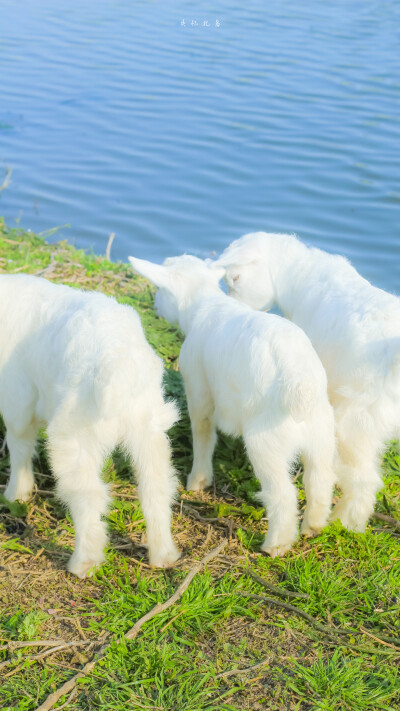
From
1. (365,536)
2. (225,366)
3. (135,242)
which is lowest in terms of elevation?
(135,242)

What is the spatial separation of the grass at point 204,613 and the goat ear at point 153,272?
1.41 meters

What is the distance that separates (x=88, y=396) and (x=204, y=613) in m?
1.37

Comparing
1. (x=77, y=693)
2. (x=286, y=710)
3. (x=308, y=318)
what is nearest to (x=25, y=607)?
(x=77, y=693)

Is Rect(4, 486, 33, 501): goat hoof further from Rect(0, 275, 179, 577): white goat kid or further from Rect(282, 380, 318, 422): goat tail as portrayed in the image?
Rect(282, 380, 318, 422): goat tail

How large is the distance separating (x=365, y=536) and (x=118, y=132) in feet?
41.0

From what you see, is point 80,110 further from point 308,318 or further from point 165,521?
point 165,521

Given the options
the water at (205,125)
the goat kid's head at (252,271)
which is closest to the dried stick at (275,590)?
the goat kid's head at (252,271)

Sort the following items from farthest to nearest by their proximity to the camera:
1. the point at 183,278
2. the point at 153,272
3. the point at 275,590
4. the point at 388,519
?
1. the point at 183,278
2. the point at 153,272
3. the point at 388,519
4. the point at 275,590

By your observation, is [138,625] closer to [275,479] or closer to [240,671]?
[240,671]

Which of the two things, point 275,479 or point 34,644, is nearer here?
point 34,644

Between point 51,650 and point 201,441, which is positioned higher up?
point 201,441

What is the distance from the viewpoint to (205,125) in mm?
16016

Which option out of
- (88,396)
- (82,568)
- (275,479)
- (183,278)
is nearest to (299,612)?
(275,479)

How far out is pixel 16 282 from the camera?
16.9 ft
